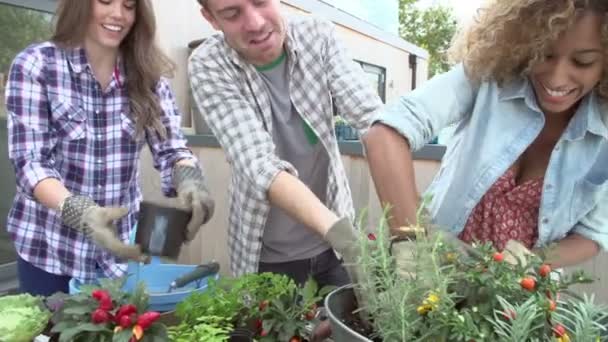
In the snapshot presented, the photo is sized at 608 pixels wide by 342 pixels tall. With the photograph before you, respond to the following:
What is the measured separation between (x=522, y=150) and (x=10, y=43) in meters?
2.60

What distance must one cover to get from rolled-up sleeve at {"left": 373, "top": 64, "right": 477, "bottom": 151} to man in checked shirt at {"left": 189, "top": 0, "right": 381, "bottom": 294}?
345mm

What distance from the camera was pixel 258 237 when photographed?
1556 mm

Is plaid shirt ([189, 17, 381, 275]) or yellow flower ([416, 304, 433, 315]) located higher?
plaid shirt ([189, 17, 381, 275])

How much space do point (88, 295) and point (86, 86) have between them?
777 mm

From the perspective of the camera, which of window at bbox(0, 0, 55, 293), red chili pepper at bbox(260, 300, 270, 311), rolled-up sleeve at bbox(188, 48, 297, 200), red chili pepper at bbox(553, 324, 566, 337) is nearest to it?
red chili pepper at bbox(553, 324, 566, 337)

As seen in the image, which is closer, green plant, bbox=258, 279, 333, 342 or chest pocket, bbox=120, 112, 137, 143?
green plant, bbox=258, 279, 333, 342

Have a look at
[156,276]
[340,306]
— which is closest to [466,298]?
[340,306]

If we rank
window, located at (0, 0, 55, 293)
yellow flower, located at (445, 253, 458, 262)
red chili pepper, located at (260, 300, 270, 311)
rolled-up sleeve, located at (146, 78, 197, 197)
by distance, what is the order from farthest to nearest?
window, located at (0, 0, 55, 293), rolled-up sleeve, located at (146, 78, 197, 197), red chili pepper, located at (260, 300, 270, 311), yellow flower, located at (445, 253, 458, 262)

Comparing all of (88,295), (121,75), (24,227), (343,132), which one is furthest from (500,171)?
(343,132)

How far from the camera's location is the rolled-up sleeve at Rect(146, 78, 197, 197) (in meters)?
1.64

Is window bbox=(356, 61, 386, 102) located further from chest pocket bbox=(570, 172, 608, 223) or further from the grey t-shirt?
chest pocket bbox=(570, 172, 608, 223)

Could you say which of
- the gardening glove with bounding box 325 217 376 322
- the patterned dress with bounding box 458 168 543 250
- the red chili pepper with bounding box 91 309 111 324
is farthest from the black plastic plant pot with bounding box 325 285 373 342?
the patterned dress with bounding box 458 168 543 250

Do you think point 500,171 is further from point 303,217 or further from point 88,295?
point 88,295

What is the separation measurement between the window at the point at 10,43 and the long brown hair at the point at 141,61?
138cm
